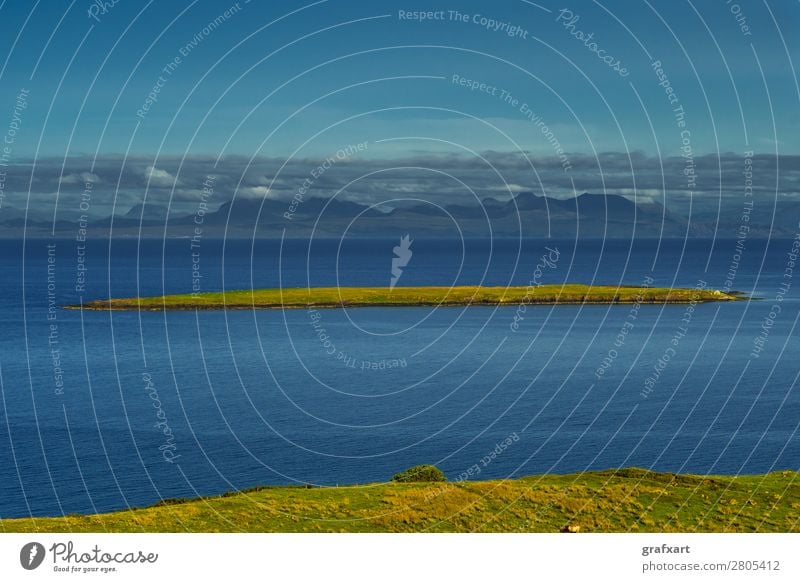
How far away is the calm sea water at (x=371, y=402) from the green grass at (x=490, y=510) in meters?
22.6

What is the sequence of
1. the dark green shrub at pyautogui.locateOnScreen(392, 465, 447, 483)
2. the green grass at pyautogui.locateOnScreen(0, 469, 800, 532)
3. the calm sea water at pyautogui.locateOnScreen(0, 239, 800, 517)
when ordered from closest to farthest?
the green grass at pyautogui.locateOnScreen(0, 469, 800, 532) < the dark green shrub at pyautogui.locateOnScreen(392, 465, 447, 483) < the calm sea water at pyautogui.locateOnScreen(0, 239, 800, 517)

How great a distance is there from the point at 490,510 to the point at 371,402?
215 ft

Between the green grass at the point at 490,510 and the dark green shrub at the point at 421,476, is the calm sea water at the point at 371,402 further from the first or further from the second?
the green grass at the point at 490,510

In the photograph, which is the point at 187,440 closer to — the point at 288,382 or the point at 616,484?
the point at 288,382

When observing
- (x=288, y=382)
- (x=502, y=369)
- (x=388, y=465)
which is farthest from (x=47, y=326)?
(x=388, y=465)

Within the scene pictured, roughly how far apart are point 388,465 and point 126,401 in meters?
41.2

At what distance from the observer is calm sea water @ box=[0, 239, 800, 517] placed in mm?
78062
